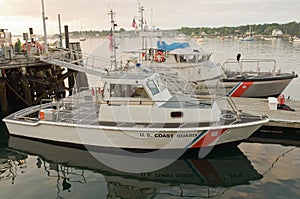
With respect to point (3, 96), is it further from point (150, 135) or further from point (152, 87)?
point (150, 135)

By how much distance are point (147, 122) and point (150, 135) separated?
0.41 meters

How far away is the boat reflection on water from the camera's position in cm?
826

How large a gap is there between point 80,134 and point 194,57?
8441mm

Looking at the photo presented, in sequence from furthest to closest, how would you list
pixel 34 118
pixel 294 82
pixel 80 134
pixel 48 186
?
pixel 294 82
pixel 34 118
pixel 80 134
pixel 48 186

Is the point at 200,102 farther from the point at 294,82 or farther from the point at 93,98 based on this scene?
the point at 294,82

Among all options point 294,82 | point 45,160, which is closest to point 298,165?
point 45,160

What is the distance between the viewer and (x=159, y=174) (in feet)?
29.5

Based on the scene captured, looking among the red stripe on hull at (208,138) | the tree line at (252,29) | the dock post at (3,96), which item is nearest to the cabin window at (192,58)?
the red stripe on hull at (208,138)

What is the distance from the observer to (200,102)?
1010 centimetres

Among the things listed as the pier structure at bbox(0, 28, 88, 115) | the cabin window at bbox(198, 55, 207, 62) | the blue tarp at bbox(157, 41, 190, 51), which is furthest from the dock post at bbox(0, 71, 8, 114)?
the cabin window at bbox(198, 55, 207, 62)

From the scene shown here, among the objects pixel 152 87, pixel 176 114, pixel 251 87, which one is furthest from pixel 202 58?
pixel 176 114

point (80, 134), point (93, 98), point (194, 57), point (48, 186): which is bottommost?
point (48, 186)

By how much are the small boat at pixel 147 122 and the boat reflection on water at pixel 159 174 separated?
1.75 feet

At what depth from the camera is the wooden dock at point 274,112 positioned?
37.4 feet
